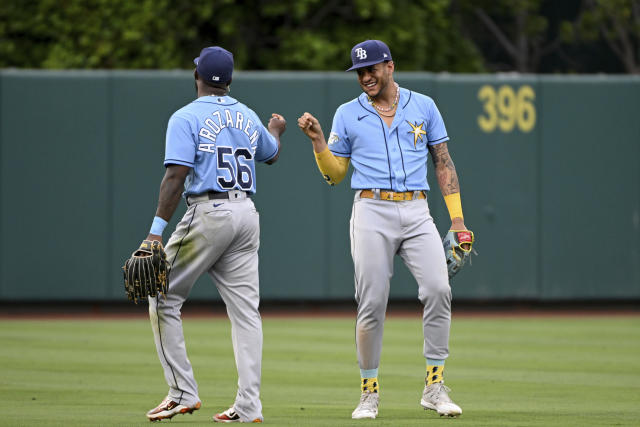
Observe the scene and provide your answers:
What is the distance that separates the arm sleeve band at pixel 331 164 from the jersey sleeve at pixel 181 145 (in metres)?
0.82

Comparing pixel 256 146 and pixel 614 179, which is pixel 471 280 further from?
pixel 256 146

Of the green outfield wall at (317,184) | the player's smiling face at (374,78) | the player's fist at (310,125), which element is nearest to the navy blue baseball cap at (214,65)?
the player's fist at (310,125)

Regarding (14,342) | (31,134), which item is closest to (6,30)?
(31,134)

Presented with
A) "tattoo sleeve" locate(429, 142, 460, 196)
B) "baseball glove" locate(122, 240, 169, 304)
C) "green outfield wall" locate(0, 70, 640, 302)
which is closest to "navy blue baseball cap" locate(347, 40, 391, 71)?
"tattoo sleeve" locate(429, 142, 460, 196)

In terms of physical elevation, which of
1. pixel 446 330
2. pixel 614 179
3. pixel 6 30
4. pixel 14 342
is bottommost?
pixel 14 342

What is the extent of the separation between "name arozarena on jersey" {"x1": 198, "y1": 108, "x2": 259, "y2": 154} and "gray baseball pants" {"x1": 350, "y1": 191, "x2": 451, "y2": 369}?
80 centimetres

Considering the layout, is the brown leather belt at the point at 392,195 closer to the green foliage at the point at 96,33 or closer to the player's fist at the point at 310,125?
the player's fist at the point at 310,125

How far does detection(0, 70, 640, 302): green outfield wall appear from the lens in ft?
46.8

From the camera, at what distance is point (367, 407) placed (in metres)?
6.45

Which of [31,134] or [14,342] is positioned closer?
[14,342]

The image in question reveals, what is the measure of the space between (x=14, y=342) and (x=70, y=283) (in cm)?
321

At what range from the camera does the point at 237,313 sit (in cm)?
629

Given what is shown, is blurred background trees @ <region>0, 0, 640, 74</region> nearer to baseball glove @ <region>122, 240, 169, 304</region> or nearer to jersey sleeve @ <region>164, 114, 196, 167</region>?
jersey sleeve @ <region>164, 114, 196, 167</region>

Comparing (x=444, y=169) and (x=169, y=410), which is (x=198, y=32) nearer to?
(x=444, y=169)
